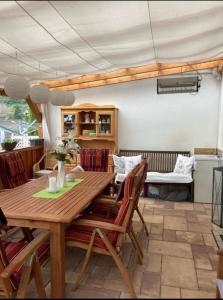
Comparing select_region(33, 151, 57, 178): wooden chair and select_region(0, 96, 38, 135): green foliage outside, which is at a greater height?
select_region(0, 96, 38, 135): green foliage outside

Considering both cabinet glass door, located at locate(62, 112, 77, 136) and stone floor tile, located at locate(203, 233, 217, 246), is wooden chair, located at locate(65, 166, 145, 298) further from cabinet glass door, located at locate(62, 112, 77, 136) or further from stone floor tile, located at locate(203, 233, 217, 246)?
cabinet glass door, located at locate(62, 112, 77, 136)

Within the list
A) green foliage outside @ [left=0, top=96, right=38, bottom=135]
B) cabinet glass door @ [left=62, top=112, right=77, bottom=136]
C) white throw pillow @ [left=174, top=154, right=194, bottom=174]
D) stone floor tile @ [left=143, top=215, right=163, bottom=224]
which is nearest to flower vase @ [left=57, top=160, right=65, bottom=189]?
stone floor tile @ [left=143, top=215, right=163, bottom=224]

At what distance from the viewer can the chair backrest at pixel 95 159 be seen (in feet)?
13.3

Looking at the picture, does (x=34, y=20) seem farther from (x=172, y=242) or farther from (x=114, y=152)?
(x=114, y=152)

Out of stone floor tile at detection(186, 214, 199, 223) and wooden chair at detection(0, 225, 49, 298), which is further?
stone floor tile at detection(186, 214, 199, 223)

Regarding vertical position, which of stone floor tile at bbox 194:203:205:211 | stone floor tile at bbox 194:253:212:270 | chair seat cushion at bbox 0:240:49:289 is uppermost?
chair seat cushion at bbox 0:240:49:289

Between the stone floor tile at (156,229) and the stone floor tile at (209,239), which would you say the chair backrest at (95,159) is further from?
the stone floor tile at (209,239)

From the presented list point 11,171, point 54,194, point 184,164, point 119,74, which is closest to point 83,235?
point 54,194

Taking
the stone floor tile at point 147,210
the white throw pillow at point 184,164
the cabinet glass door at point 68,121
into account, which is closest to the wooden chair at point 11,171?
the stone floor tile at point 147,210

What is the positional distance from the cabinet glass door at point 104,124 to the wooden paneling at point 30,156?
1.61 m

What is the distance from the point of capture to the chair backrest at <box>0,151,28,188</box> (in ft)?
10.2

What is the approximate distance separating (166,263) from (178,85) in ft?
12.3

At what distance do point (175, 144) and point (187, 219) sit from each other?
2.14 meters

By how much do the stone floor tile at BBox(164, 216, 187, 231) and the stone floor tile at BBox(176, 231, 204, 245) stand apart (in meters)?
0.15
